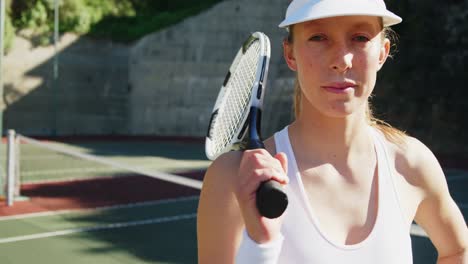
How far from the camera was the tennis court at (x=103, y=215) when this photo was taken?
20.9 feet

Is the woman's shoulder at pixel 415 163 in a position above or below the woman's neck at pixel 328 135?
below

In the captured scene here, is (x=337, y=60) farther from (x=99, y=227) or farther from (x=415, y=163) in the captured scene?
(x=99, y=227)

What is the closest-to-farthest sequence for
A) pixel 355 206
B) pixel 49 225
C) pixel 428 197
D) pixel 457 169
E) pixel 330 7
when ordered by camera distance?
pixel 330 7
pixel 355 206
pixel 428 197
pixel 49 225
pixel 457 169

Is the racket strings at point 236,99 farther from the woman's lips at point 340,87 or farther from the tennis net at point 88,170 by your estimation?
the tennis net at point 88,170

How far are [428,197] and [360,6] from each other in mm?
596

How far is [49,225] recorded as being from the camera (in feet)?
25.2

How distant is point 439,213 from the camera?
1.71 metres

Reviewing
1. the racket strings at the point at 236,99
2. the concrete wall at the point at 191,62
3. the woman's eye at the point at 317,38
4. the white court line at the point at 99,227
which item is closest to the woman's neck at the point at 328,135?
the woman's eye at the point at 317,38

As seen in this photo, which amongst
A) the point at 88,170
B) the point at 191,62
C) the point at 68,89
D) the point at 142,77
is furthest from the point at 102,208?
the point at 142,77

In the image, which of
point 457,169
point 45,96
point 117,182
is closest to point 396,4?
point 457,169

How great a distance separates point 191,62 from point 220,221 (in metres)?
21.7

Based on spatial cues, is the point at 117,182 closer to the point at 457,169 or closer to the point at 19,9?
the point at 457,169

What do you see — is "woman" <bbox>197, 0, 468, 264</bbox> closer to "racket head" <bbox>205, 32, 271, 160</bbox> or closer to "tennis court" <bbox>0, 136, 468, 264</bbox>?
"racket head" <bbox>205, 32, 271, 160</bbox>

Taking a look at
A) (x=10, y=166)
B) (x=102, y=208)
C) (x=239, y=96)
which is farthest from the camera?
(x=102, y=208)
